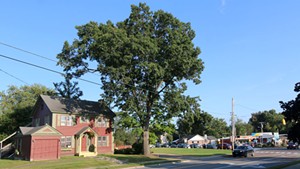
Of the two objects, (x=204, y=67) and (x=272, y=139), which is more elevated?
(x=204, y=67)

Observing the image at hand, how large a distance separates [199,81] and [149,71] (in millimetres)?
8965

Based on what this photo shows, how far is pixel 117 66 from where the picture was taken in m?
39.9

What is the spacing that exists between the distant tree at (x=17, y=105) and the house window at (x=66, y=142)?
16229 millimetres

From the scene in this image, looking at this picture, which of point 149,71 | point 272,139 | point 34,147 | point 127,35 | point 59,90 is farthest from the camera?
point 272,139

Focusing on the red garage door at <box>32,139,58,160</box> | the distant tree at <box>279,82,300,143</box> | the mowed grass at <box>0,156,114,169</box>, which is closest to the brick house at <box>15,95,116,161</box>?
the red garage door at <box>32,139,58,160</box>

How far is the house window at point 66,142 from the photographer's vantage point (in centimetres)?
4044

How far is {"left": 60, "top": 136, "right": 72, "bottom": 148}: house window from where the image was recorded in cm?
4044

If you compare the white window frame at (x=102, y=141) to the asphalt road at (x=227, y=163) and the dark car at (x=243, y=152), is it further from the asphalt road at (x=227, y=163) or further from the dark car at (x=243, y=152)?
the dark car at (x=243, y=152)

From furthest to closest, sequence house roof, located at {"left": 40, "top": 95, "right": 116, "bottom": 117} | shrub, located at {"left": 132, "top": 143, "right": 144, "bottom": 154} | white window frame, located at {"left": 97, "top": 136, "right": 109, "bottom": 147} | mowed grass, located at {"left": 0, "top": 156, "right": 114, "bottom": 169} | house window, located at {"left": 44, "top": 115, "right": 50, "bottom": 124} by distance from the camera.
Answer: shrub, located at {"left": 132, "top": 143, "right": 144, "bottom": 154}, white window frame, located at {"left": 97, "top": 136, "right": 109, "bottom": 147}, house roof, located at {"left": 40, "top": 95, "right": 116, "bottom": 117}, house window, located at {"left": 44, "top": 115, "right": 50, "bottom": 124}, mowed grass, located at {"left": 0, "top": 156, "right": 114, "bottom": 169}

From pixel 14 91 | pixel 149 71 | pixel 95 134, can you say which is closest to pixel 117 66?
pixel 149 71

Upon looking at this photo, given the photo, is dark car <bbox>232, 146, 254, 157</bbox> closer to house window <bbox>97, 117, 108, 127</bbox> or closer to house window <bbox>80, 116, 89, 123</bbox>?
house window <bbox>97, 117, 108, 127</bbox>

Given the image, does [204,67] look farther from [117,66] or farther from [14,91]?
[14,91]

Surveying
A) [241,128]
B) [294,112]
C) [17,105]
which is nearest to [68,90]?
[17,105]

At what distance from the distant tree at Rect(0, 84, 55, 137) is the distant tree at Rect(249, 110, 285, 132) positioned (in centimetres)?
11550
